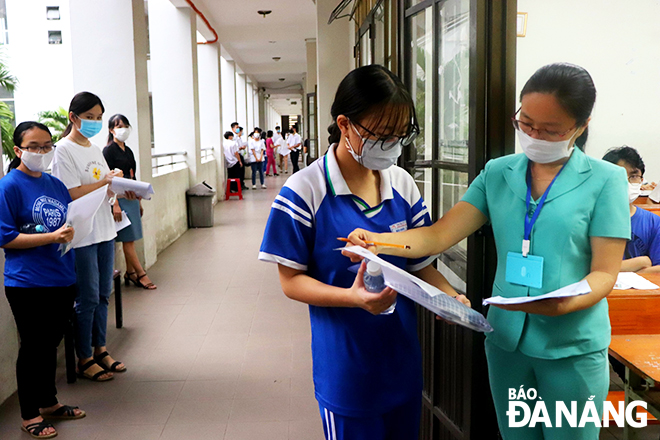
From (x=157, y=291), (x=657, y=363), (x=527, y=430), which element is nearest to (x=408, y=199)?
(x=527, y=430)

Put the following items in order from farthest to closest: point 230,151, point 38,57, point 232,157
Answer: point 38,57 → point 232,157 → point 230,151

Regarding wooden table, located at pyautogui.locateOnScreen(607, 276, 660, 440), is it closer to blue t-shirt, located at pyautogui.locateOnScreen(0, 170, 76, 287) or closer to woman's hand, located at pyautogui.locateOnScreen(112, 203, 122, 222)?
blue t-shirt, located at pyautogui.locateOnScreen(0, 170, 76, 287)

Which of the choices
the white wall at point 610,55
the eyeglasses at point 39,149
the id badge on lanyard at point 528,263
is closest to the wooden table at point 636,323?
the white wall at point 610,55

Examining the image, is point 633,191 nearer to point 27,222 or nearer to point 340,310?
point 340,310

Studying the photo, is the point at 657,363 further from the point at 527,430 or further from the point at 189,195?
the point at 189,195

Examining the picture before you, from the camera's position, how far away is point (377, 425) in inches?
56.7

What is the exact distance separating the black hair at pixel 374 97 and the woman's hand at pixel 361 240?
27 centimetres

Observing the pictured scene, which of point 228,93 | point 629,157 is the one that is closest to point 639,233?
point 629,157

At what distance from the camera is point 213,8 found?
35.9 ft

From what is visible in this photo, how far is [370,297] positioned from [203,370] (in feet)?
9.02

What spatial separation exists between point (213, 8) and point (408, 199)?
1049cm

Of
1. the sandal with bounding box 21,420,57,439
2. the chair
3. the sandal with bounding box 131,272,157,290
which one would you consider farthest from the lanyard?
the chair

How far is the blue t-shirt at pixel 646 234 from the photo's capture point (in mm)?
2533

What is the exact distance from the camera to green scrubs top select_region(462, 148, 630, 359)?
1.45 m
